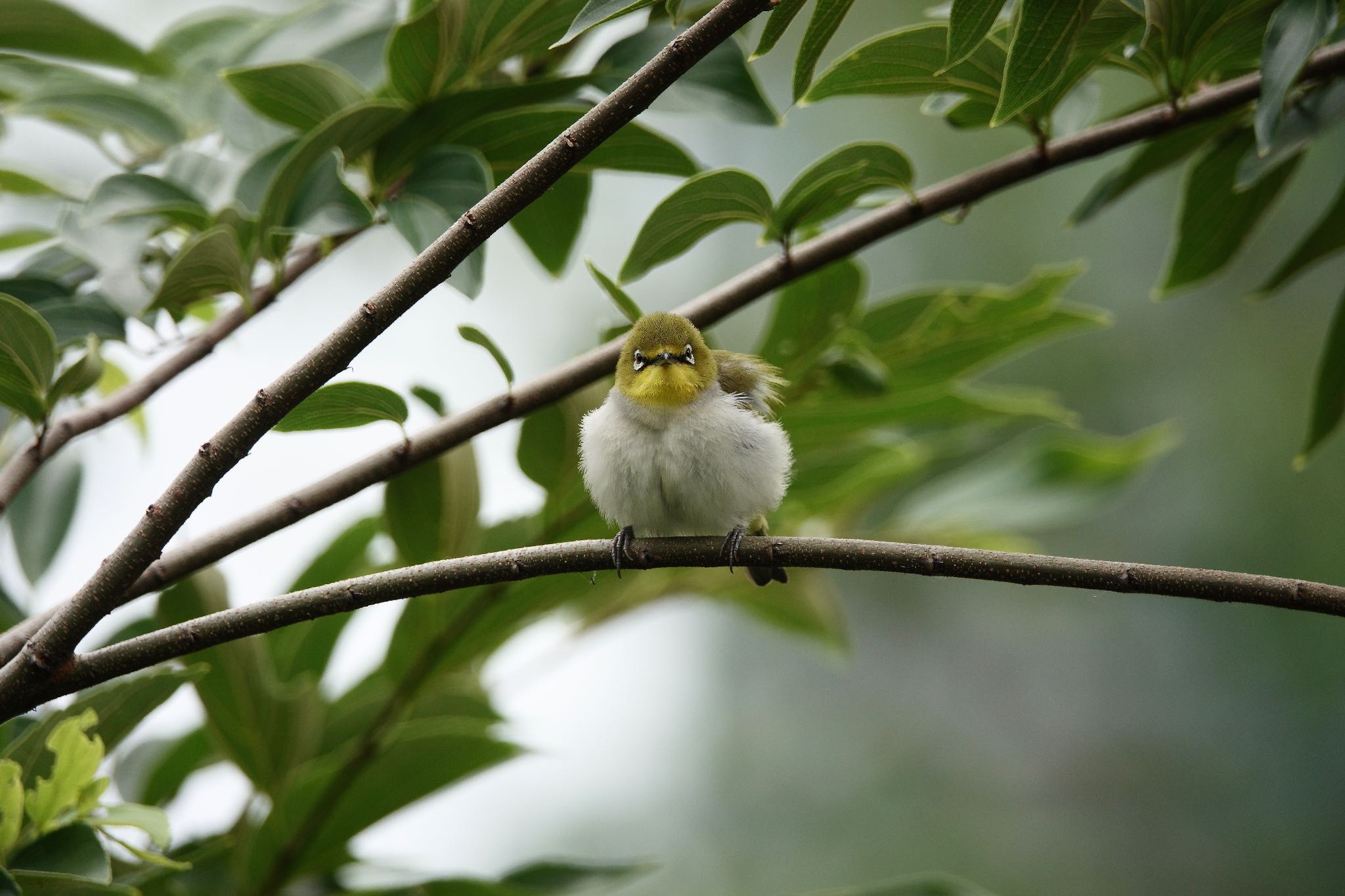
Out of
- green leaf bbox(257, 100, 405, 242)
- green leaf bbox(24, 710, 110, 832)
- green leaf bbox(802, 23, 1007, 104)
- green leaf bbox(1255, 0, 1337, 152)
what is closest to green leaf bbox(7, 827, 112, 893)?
green leaf bbox(24, 710, 110, 832)

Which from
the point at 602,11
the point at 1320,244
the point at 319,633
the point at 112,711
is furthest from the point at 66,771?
the point at 1320,244

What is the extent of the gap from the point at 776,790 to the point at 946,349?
3.97 meters

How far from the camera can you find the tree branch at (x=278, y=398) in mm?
889

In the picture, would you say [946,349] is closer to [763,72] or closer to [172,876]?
[172,876]

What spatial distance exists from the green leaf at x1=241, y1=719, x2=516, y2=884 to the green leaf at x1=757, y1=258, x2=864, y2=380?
0.65m

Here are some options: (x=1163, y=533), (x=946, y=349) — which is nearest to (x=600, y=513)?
(x=946, y=349)

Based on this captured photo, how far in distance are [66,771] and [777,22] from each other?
0.87 m

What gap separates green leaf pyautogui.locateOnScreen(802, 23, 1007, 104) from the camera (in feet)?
3.94

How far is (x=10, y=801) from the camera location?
972mm

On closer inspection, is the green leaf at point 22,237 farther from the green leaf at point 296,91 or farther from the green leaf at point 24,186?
the green leaf at point 296,91

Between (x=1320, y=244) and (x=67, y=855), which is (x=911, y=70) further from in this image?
(x=67, y=855)

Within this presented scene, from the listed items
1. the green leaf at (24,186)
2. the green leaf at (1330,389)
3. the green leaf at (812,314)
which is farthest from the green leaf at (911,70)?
the green leaf at (24,186)

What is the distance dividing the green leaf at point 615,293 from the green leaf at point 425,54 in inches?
12.5

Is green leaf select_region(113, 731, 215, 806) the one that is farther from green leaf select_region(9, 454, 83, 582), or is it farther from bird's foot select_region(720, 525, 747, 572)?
bird's foot select_region(720, 525, 747, 572)
